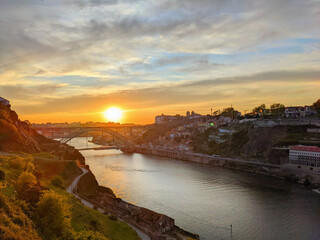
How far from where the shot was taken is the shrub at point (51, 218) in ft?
28.5

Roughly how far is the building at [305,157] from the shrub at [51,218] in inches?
1084

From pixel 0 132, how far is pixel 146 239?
1814 cm

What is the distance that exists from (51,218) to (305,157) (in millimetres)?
28875

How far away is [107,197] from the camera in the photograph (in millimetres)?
19891

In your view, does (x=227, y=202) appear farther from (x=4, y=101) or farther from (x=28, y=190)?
(x=4, y=101)

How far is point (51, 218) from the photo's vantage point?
350 inches

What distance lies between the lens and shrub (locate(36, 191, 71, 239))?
342 inches

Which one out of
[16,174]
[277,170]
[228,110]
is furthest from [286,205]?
[228,110]

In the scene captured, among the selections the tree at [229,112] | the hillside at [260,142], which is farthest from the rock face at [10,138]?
the tree at [229,112]

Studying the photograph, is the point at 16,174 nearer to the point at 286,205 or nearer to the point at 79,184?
the point at 79,184

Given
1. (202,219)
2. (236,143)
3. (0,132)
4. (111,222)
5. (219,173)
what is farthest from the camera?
(236,143)

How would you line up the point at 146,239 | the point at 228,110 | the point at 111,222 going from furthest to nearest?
the point at 228,110
the point at 111,222
the point at 146,239

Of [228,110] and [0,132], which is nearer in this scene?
[0,132]

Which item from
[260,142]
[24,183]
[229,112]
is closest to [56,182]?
[24,183]
